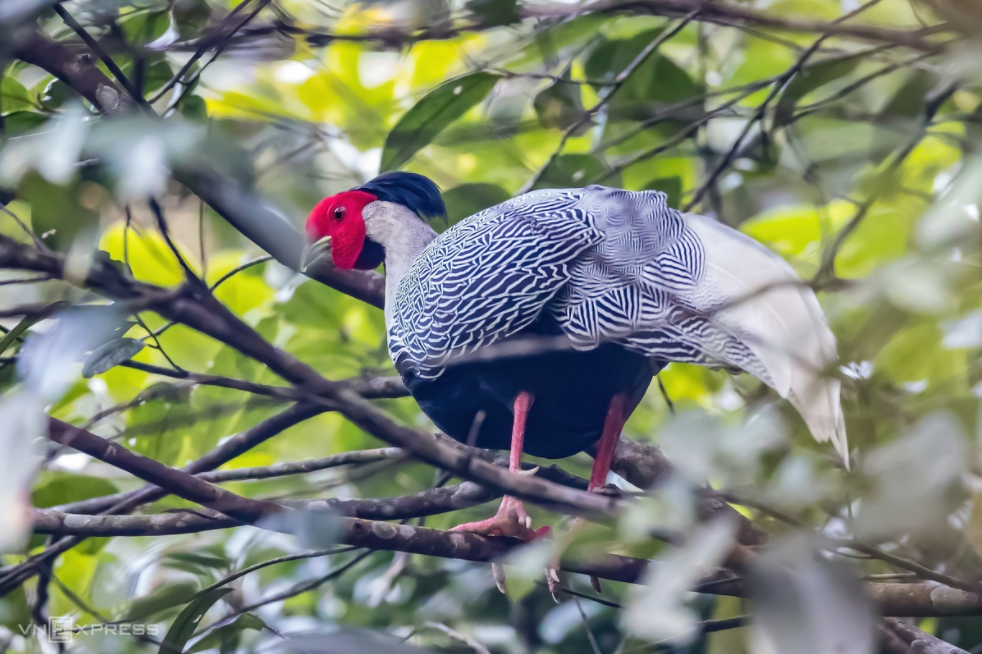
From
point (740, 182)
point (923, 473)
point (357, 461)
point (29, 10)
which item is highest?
Answer: point (29, 10)

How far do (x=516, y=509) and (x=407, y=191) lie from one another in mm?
674

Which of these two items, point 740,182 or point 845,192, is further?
point 740,182

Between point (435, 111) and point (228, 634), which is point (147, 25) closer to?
point (435, 111)

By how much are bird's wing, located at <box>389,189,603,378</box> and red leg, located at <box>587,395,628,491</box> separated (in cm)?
22

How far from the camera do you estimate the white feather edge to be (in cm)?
99

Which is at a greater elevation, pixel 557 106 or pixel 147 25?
pixel 147 25

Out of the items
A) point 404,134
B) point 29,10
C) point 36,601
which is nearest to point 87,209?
point 29,10

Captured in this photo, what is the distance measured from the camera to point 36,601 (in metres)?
1.62

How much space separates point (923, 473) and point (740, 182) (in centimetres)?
146

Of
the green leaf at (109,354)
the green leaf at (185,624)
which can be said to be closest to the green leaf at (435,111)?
the green leaf at (109,354)

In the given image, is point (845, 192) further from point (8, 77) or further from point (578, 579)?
point (8, 77)

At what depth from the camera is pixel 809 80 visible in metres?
1.42

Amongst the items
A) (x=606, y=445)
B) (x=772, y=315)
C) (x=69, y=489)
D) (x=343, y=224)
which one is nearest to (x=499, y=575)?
(x=606, y=445)

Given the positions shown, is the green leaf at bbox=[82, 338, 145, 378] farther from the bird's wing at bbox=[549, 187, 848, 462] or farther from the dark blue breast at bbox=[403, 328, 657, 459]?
the bird's wing at bbox=[549, 187, 848, 462]
